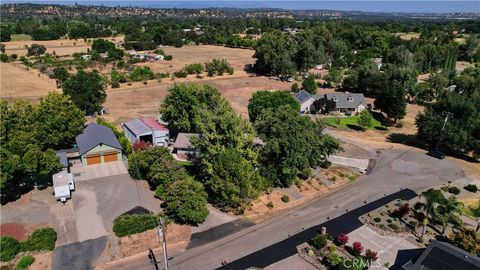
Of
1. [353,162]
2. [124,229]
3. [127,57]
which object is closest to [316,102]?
[353,162]

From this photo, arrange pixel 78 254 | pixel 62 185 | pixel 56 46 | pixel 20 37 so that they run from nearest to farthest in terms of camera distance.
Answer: pixel 78 254
pixel 62 185
pixel 56 46
pixel 20 37

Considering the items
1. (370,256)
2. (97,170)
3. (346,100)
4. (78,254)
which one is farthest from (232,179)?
(346,100)

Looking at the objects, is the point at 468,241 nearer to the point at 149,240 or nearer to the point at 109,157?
the point at 149,240

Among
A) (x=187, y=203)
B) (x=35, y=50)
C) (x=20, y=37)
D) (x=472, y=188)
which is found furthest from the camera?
(x=20, y=37)

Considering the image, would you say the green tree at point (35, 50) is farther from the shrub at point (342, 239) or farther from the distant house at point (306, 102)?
the shrub at point (342, 239)

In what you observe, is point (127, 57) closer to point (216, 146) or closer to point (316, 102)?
point (316, 102)

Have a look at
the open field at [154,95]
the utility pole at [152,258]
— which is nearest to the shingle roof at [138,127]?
the open field at [154,95]

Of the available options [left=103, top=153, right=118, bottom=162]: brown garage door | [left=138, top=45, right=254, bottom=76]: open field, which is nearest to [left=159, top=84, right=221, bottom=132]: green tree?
[left=103, top=153, right=118, bottom=162]: brown garage door
